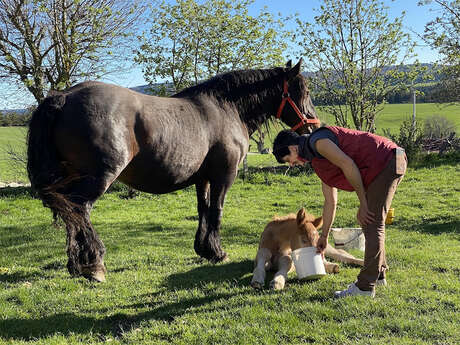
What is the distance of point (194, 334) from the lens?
122 inches

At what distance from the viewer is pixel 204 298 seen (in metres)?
3.92

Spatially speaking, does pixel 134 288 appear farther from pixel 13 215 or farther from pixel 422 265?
pixel 13 215

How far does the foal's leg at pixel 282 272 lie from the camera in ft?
13.3

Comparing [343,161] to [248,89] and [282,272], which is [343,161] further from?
[248,89]

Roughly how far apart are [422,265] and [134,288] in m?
3.45

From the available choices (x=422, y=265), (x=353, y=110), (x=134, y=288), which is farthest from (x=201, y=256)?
(x=353, y=110)

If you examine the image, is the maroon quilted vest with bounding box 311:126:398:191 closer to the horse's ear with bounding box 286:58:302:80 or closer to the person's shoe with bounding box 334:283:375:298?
the person's shoe with bounding box 334:283:375:298

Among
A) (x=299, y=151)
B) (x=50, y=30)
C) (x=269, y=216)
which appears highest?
(x=50, y=30)

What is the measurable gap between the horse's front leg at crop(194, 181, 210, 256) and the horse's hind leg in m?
1.61

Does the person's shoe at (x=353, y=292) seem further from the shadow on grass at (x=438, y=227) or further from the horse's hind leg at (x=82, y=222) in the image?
the shadow on grass at (x=438, y=227)

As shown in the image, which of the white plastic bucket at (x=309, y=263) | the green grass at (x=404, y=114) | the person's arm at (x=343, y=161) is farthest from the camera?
the green grass at (x=404, y=114)

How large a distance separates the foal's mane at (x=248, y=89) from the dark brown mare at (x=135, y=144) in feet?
0.04

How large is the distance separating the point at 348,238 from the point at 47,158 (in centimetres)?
408

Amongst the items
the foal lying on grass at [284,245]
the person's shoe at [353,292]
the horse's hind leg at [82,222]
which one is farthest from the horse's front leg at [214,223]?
the person's shoe at [353,292]
